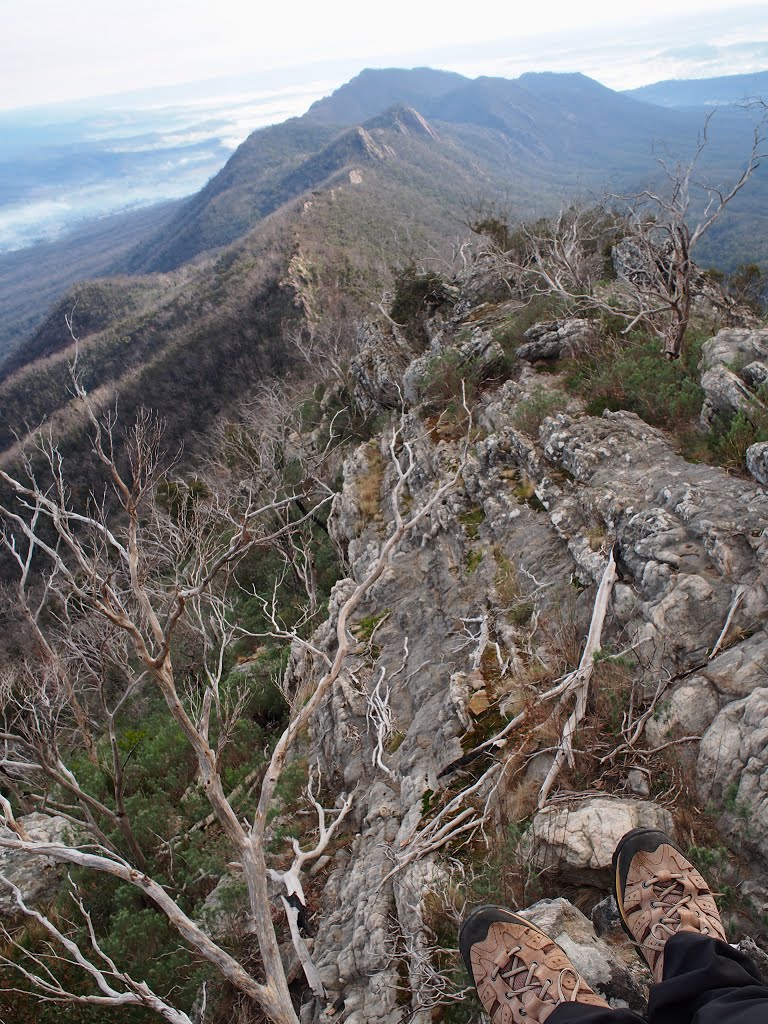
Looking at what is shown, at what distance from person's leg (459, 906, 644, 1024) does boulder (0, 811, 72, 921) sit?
662 cm

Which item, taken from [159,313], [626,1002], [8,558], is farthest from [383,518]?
[159,313]

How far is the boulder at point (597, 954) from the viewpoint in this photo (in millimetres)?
2553

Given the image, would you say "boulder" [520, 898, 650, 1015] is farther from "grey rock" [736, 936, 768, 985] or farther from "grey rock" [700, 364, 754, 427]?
"grey rock" [700, 364, 754, 427]

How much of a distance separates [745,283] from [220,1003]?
21.1 metres

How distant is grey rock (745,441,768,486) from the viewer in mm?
4466

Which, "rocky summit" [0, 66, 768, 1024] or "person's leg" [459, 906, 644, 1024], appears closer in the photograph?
"person's leg" [459, 906, 644, 1024]

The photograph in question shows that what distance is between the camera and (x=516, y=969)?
2580 millimetres

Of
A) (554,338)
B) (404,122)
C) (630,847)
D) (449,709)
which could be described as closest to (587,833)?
(630,847)

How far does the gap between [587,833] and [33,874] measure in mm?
8162

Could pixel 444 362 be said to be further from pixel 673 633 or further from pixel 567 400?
pixel 673 633

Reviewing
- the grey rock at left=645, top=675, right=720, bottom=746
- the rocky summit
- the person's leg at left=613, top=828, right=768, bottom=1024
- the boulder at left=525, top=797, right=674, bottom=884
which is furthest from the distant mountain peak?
the person's leg at left=613, top=828, right=768, bottom=1024

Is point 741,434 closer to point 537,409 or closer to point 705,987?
point 537,409

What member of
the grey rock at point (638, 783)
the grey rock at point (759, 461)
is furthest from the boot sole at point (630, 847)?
the grey rock at point (759, 461)

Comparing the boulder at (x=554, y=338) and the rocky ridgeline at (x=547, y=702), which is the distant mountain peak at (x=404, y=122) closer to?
the boulder at (x=554, y=338)
